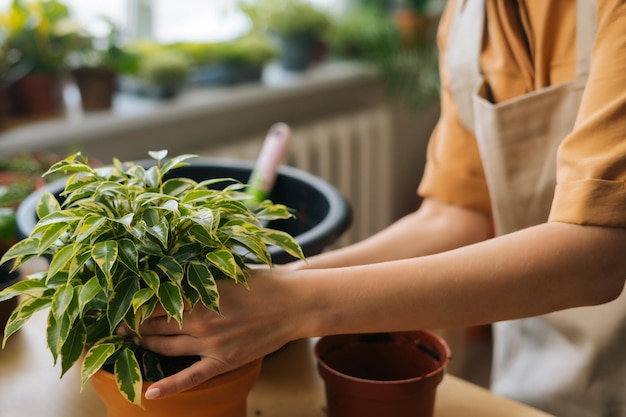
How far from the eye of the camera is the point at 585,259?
726 mm

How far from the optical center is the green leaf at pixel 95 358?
2.09 ft

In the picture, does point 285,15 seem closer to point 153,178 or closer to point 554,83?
point 554,83

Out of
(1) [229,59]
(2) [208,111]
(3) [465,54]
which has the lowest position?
(2) [208,111]

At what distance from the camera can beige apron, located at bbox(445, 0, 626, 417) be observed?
0.94 meters

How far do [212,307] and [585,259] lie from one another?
0.35 m

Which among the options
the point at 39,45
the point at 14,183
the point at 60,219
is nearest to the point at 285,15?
the point at 39,45

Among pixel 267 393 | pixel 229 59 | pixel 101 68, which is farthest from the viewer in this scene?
pixel 229 59

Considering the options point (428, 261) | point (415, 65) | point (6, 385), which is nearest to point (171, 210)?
point (428, 261)

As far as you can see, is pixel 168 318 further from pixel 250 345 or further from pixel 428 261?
pixel 428 261

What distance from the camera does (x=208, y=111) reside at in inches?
79.5

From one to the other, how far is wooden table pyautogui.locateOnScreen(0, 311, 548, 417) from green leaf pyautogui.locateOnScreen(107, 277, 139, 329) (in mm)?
209

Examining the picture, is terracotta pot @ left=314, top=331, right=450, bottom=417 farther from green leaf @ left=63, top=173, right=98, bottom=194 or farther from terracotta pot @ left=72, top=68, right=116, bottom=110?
terracotta pot @ left=72, top=68, right=116, bottom=110

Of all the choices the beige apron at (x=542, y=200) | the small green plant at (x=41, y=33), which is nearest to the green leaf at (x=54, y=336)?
the beige apron at (x=542, y=200)

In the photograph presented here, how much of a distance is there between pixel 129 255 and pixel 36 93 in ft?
4.07
